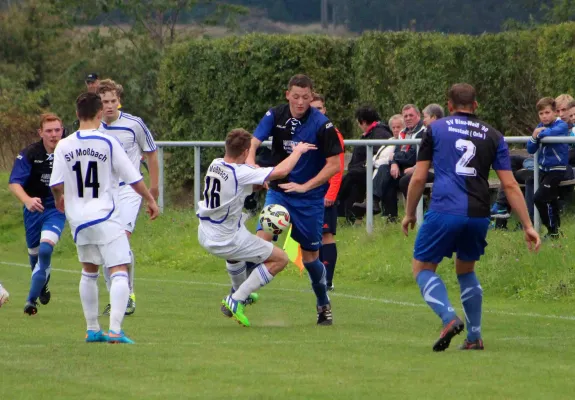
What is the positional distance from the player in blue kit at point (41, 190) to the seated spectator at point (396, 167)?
5490mm

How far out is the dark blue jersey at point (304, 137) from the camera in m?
11.5

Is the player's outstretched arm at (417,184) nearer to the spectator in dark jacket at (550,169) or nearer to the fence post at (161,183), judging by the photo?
the spectator in dark jacket at (550,169)

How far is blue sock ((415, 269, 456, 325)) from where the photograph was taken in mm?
9414

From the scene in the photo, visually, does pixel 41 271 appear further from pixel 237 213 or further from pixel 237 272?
pixel 237 213

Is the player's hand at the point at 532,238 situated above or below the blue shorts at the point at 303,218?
above

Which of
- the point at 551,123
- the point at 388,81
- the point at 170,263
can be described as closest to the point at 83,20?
the point at 388,81

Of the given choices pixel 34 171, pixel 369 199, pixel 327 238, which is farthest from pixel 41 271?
pixel 369 199

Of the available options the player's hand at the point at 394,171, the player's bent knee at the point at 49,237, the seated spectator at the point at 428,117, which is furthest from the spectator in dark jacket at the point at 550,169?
the player's bent knee at the point at 49,237

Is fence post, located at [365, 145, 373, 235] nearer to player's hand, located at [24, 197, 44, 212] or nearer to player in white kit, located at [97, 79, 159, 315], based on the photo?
player in white kit, located at [97, 79, 159, 315]

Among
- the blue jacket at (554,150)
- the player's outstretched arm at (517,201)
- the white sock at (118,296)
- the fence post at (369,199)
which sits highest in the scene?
the player's outstretched arm at (517,201)

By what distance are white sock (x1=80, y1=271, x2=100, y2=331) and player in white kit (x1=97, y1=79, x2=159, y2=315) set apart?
2465 millimetres

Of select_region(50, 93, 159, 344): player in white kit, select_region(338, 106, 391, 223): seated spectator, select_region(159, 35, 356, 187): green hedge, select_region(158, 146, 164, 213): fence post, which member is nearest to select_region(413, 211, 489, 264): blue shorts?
select_region(50, 93, 159, 344): player in white kit

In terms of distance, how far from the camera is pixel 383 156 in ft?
57.1

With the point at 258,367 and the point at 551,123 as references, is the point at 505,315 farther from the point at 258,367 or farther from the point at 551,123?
the point at 258,367
